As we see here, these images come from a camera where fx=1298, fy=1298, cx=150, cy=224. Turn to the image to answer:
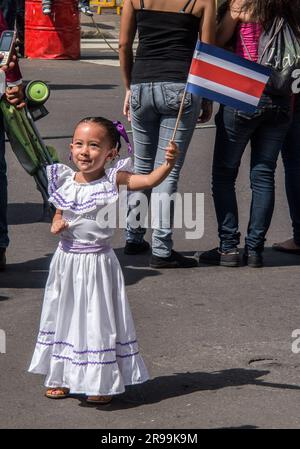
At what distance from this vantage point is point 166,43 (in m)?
7.66

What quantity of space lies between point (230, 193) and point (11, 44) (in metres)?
1.68

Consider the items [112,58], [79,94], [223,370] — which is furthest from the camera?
[112,58]

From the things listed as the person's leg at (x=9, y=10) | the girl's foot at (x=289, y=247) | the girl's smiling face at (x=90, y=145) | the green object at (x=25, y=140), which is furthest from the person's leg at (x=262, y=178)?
the person's leg at (x=9, y=10)

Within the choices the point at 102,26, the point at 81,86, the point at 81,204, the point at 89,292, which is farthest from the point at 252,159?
the point at 102,26

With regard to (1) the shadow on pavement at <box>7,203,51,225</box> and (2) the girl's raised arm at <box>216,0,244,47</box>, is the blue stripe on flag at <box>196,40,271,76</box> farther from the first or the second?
(1) the shadow on pavement at <box>7,203,51,225</box>

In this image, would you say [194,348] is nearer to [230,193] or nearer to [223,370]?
[223,370]

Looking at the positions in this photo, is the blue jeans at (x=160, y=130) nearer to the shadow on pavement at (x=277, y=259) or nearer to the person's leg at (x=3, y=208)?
the shadow on pavement at (x=277, y=259)

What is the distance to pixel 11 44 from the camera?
23.9ft

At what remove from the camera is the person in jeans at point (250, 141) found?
297 inches

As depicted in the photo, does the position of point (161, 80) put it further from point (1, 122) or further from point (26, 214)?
point (26, 214)

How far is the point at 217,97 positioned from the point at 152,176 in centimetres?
112

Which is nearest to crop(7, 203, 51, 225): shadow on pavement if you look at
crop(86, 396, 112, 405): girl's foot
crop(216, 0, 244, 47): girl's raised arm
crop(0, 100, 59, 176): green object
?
crop(0, 100, 59, 176): green object

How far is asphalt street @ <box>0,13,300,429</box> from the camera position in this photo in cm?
546

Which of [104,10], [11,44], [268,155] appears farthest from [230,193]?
[104,10]
